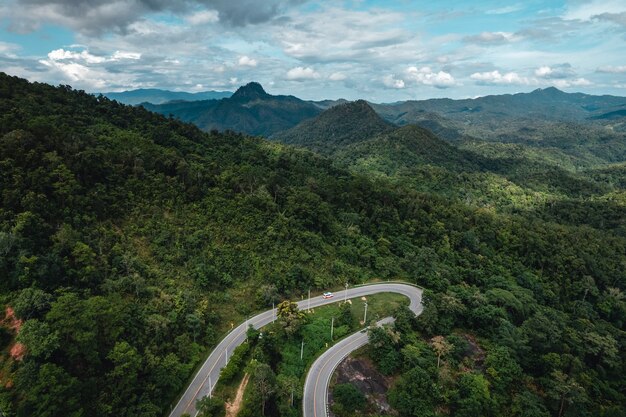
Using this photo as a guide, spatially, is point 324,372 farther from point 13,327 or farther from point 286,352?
point 13,327

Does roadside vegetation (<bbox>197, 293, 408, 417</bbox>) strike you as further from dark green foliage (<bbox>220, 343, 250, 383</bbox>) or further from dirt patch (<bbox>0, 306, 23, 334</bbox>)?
dirt patch (<bbox>0, 306, 23, 334</bbox>)

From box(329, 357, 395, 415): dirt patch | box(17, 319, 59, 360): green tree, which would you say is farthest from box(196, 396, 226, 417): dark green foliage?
box(17, 319, 59, 360): green tree

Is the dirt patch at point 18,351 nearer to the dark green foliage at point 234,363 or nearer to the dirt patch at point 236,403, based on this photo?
the dark green foliage at point 234,363

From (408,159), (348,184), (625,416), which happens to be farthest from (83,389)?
(408,159)

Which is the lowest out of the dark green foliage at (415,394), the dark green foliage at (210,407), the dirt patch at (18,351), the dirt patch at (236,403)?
the dark green foliage at (415,394)

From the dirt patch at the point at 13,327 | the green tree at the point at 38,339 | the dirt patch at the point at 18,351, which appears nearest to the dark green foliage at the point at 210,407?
the green tree at the point at 38,339
